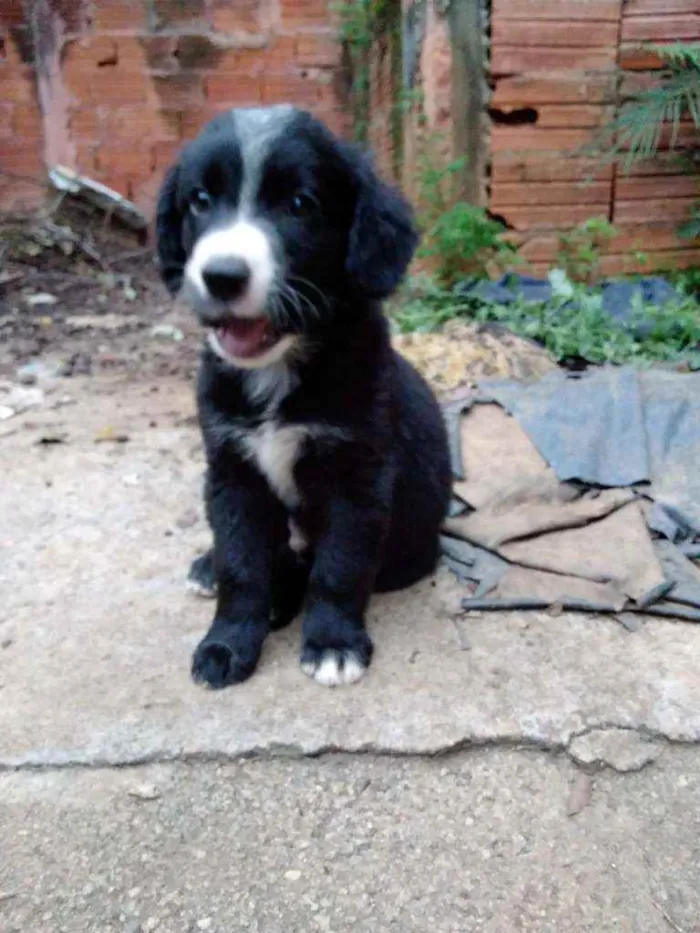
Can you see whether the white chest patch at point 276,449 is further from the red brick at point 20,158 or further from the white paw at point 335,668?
the red brick at point 20,158

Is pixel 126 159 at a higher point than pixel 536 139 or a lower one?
lower

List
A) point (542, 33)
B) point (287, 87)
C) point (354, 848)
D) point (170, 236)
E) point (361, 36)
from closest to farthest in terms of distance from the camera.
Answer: point (354, 848) < point (170, 236) < point (542, 33) < point (361, 36) < point (287, 87)

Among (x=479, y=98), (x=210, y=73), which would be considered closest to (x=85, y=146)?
(x=210, y=73)

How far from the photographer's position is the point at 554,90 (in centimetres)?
532

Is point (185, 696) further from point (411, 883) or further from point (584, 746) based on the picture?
point (584, 746)

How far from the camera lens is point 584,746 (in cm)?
200

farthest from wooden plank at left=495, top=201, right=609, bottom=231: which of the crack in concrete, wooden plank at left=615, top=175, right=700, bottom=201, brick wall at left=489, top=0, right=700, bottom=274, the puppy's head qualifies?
the crack in concrete

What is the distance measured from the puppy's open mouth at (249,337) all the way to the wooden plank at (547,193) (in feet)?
12.4

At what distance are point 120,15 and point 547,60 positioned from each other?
167 inches

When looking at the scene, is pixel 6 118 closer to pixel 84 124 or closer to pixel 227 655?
pixel 84 124

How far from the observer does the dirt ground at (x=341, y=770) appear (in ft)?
5.31

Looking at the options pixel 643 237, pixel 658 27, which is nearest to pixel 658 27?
pixel 658 27

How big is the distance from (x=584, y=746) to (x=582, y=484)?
5.32ft

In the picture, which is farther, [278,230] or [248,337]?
[248,337]
